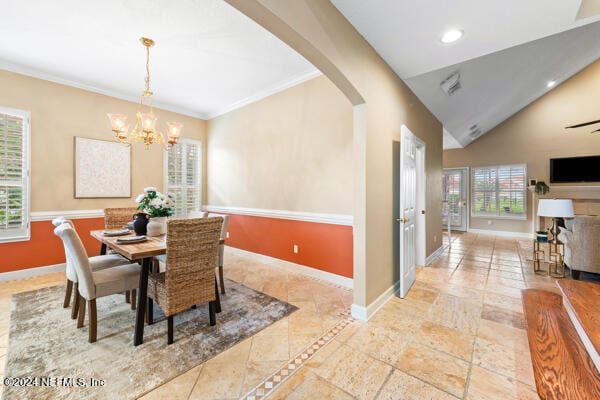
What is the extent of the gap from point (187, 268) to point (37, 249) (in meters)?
3.16

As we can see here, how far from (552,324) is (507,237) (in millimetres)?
5705

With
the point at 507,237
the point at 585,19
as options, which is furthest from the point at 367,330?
the point at 507,237

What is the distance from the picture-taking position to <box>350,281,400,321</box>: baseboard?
91.6 inches

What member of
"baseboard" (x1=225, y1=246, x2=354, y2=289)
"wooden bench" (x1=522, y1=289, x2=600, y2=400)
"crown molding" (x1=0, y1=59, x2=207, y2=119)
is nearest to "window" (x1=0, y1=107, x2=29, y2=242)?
"crown molding" (x1=0, y1=59, x2=207, y2=119)

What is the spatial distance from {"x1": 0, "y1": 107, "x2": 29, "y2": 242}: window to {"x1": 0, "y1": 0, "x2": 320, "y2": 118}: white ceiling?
2.35ft

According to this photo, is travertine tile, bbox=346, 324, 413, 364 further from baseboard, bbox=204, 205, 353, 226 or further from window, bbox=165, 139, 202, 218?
window, bbox=165, 139, 202, 218

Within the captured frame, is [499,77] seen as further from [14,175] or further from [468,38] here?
[14,175]

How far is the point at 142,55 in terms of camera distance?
119 inches

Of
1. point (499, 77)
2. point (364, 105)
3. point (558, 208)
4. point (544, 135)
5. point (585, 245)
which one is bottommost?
point (585, 245)

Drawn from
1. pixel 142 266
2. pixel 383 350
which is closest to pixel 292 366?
pixel 383 350

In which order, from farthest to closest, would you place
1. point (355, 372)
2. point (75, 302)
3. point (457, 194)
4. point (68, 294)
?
point (457, 194)
point (68, 294)
point (75, 302)
point (355, 372)

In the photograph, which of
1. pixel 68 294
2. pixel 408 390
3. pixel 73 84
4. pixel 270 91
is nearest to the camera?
pixel 408 390

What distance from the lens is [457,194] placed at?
7.82 meters

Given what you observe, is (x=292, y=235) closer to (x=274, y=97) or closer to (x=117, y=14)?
(x=274, y=97)
